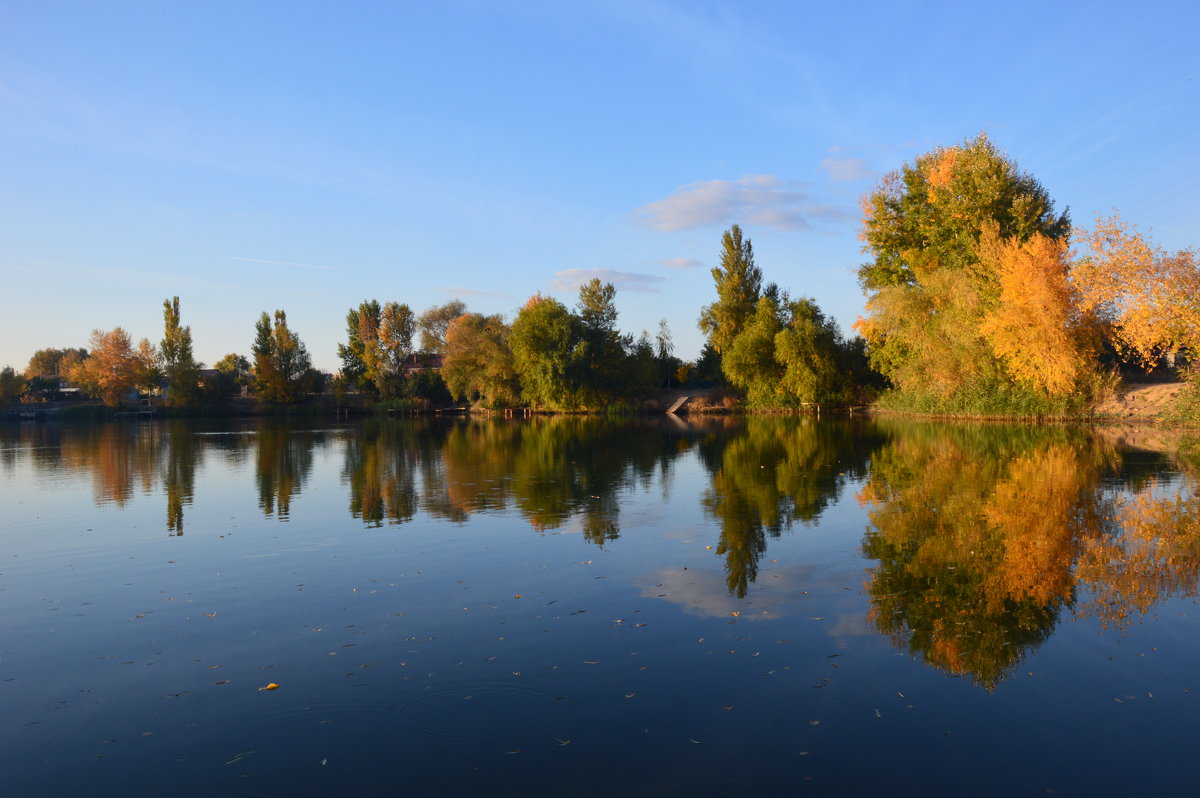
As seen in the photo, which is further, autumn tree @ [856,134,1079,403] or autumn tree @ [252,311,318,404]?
autumn tree @ [252,311,318,404]

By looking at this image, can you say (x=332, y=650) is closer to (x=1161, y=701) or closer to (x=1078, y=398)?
(x=1161, y=701)

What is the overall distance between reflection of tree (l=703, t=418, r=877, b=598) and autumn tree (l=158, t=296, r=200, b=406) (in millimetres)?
75735

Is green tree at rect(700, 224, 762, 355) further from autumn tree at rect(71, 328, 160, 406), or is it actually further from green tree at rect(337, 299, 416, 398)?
autumn tree at rect(71, 328, 160, 406)

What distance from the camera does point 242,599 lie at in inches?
365

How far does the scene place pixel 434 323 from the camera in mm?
94750

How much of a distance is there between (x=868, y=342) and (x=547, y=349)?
1109 inches

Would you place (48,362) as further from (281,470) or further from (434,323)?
(281,470)

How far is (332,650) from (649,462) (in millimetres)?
18342

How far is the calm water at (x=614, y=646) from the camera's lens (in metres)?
5.04

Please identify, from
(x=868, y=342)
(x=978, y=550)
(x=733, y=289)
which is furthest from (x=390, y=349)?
(x=978, y=550)

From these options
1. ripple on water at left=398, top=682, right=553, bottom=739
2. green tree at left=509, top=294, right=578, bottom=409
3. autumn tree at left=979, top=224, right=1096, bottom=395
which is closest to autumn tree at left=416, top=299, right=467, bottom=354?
green tree at left=509, top=294, right=578, bottom=409

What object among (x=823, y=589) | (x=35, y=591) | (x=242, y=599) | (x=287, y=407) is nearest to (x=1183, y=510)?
(x=823, y=589)

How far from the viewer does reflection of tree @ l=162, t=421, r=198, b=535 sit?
1545 centimetres

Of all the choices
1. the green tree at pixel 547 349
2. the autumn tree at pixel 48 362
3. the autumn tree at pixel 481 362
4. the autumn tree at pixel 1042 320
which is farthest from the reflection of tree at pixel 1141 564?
the autumn tree at pixel 48 362
